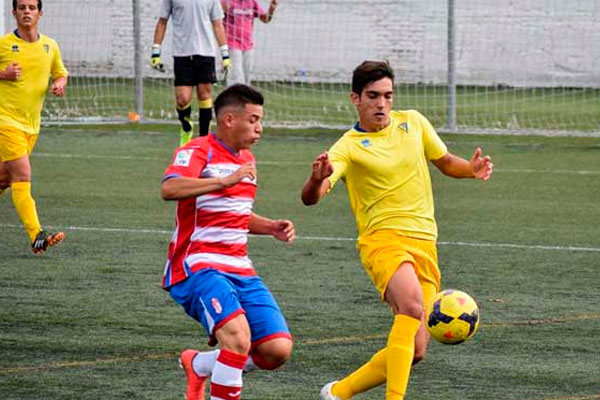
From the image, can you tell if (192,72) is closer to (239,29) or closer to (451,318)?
(239,29)

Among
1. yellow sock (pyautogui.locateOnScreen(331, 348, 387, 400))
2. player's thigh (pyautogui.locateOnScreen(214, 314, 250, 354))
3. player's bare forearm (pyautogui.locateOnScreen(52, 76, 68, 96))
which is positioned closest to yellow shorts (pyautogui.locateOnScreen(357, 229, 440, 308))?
yellow sock (pyautogui.locateOnScreen(331, 348, 387, 400))

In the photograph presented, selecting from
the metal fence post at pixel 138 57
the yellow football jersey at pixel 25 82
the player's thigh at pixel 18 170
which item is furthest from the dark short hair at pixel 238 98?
the metal fence post at pixel 138 57

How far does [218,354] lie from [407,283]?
39.5 inches

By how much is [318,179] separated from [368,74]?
29.4 inches

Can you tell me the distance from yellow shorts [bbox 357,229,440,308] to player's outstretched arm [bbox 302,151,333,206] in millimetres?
410

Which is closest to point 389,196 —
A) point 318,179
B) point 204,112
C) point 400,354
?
point 318,179

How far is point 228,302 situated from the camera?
6.65 m

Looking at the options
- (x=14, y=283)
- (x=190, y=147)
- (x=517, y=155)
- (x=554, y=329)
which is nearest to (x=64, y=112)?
(x=517, y=155)

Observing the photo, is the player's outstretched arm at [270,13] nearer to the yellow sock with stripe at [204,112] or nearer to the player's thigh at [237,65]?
the player's thigh at [237,65]

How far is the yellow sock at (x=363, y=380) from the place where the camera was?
7.14 metres

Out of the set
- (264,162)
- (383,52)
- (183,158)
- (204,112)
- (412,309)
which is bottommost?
(264,162)

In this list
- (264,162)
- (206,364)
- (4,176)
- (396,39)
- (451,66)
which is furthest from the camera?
(396,39)

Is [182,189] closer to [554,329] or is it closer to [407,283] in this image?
[407,283]

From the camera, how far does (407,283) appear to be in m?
7.17
